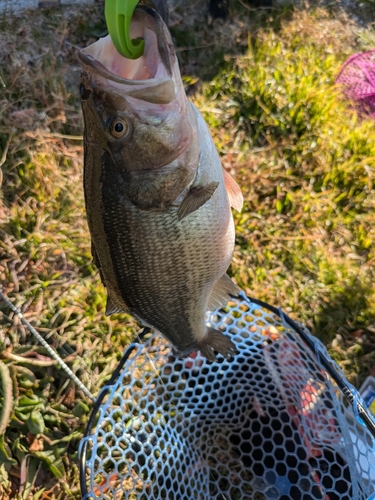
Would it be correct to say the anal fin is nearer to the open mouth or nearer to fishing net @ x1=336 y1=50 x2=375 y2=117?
the open mouth

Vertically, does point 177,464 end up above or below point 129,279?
below

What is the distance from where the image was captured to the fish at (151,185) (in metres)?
1.33

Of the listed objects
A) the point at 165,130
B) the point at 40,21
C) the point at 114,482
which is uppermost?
the point at 165,130

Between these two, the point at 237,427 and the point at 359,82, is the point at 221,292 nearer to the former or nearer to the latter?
the point at 237,427

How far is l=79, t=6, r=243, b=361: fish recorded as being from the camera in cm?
133

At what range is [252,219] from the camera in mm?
3441

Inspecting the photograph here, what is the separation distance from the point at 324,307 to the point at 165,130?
89.0 inches

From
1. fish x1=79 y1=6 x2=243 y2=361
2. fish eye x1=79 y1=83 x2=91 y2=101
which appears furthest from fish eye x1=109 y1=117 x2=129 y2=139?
fish eye x1=79 y1=83 x2=91 y2=101

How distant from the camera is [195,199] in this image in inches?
62.4

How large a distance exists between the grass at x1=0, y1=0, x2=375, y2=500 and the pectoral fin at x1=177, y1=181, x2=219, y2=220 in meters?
1.63

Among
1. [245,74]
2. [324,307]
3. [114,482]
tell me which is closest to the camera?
[114,482]

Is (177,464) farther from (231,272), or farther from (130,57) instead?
(130,57)

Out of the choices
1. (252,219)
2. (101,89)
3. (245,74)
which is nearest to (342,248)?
(252,219)

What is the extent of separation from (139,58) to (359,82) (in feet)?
10.7
